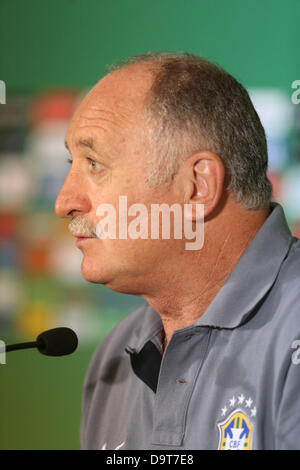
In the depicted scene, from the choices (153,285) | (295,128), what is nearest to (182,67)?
(153,285)

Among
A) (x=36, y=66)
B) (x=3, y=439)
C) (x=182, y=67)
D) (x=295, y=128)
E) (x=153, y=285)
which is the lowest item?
(x=3, y=439)

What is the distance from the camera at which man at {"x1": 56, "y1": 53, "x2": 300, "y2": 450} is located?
1.05 metres

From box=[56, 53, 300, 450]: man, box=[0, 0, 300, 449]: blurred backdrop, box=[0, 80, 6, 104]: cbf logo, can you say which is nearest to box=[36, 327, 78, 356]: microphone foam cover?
box=[56, 53, 300, 450]: man

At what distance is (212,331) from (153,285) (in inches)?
5.3

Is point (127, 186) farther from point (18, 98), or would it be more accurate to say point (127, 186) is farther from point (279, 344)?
point (18, 98)

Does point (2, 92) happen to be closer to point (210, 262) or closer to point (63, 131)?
point (63, 131)

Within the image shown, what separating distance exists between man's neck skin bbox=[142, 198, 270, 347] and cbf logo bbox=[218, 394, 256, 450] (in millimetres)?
213

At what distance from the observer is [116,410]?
130 centimetres

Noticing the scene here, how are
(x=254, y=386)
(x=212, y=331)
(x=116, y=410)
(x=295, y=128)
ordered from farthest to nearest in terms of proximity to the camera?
(x=295, y=128) < (x=116, y=410) < (x=212, y=331) < (x=254, y=386)

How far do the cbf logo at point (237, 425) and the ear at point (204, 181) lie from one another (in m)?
0.31

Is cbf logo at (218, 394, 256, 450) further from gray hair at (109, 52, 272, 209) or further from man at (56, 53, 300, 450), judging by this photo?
gray hair at (109, 52, 272, 209)

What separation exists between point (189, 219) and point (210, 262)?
8 cm

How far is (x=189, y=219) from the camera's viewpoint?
44.2 inches

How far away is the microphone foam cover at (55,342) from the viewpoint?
42.1 inches
